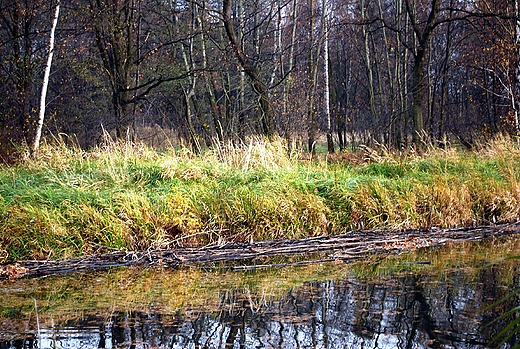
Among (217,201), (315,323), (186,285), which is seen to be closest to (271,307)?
(315,323)

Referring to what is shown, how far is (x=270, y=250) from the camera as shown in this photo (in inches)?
204

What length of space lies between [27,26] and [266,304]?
37.0 ft

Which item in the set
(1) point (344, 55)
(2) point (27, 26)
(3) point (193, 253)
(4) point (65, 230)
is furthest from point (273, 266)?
(1) point (344, 55)

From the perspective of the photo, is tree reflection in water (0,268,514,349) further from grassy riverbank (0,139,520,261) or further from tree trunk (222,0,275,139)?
tree trunk (222,0,275,139)

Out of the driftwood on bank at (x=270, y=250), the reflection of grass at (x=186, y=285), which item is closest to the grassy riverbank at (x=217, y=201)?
the driftwood on bank at (x=270, y=250)

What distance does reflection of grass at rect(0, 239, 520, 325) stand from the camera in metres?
3.47

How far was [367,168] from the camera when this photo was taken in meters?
8.55

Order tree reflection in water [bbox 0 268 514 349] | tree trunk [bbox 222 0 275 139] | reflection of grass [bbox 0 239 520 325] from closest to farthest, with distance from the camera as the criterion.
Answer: tree reflection in water [bbox 0 268 514 349], reflection of grass [bbox 0 239 520 325], tree trunk [bbox 222 0 275 139]

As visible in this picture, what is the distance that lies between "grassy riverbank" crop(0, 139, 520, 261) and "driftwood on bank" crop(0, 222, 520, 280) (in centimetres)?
20

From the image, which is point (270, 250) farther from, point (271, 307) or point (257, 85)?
point (257, 85)

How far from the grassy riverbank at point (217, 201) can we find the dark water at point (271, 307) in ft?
2.76

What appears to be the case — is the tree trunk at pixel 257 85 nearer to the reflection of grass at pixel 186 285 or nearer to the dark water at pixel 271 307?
the reflection of grass at pixel 186 285

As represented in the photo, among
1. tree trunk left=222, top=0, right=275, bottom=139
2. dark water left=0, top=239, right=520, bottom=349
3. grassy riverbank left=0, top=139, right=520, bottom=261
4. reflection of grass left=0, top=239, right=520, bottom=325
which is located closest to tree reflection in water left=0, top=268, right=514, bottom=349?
dark water left=0, top=239, right=520, bottom=349

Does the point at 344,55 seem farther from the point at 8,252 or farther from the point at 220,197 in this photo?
the point at 8,252
